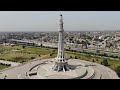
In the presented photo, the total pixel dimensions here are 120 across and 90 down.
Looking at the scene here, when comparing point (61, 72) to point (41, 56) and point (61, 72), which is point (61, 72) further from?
point (41, 56)

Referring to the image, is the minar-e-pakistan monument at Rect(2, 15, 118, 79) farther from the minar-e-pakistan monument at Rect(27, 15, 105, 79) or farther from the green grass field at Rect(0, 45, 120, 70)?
the green grass field at Rect(0, 45, 120, 70)

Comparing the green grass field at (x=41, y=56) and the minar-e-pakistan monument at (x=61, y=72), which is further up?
the green grass field at (x=41, y=56)

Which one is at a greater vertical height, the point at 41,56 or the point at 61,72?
the point at 41,56

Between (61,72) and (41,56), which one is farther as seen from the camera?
(41,56)

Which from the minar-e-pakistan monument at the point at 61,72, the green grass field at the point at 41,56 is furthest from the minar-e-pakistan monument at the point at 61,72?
the green grass field at the point at 41,56

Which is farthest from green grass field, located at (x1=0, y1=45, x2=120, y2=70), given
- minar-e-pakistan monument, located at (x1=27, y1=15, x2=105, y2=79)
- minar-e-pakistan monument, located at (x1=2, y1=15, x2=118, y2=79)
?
minar-e-pakistan monument, located at (x1=27, y1=15, x2=105, y2=79)

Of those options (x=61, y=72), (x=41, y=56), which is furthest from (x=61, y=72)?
(x=41, y=56)

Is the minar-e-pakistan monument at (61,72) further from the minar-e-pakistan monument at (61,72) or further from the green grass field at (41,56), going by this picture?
the green grass field at (41,56)

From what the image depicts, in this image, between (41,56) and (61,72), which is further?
(41,56)
